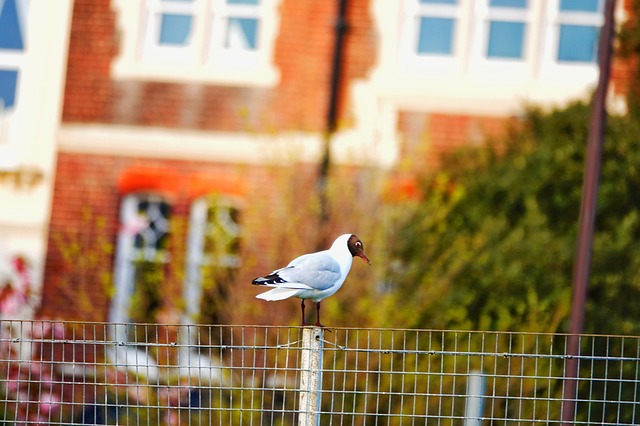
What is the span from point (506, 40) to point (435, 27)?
30.1 inches

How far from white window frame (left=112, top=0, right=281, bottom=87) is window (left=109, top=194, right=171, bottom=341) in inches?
54.8

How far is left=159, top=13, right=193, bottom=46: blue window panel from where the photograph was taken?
1477 cm

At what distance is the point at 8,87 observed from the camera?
15.1m

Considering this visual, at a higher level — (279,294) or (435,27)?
(435,27)

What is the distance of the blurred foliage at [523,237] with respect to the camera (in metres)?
12.2

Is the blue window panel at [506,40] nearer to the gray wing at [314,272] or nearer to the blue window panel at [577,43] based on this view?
the blue window panel at [577,43]

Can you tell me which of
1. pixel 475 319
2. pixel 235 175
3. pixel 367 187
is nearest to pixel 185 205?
pixel 235 175

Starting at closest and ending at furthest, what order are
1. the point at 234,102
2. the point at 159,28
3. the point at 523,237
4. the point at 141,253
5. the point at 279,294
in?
the point at 279,294 → the point at 523,237 → the point at 141,253 → the point at 234,102 → the point at 159,28

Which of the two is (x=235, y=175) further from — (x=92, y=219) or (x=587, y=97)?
(x=587, y=97)

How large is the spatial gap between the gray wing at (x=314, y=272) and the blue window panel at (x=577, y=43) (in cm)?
962

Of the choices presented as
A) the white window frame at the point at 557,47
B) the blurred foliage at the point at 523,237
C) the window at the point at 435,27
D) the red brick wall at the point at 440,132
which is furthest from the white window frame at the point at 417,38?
the blurred foliage at the point at 523,237

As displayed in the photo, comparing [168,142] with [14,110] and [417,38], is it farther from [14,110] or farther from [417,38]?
[417,38]

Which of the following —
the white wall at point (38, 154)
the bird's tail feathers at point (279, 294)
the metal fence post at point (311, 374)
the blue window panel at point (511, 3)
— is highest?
the blue window panel at point (511, 3)

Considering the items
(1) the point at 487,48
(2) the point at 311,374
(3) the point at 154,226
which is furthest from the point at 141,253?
(2) the point at 311,374
